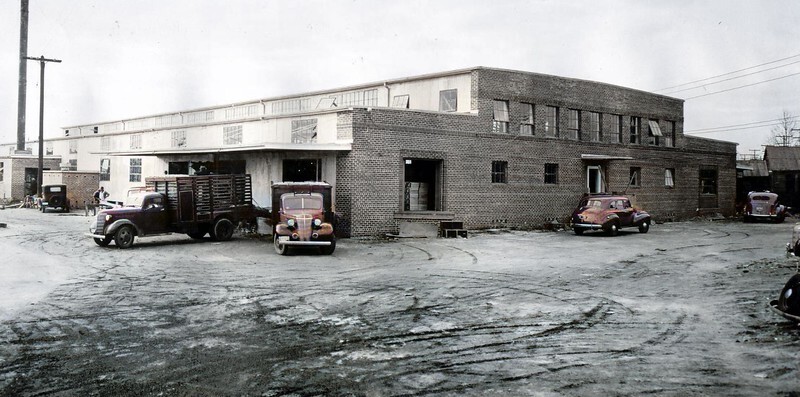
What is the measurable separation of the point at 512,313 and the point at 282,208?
1012 cm

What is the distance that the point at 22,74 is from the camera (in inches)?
1991

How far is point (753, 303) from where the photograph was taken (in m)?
10.2

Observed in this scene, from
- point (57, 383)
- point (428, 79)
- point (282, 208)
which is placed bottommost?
point (57, 383)

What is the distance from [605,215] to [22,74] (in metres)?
49.5

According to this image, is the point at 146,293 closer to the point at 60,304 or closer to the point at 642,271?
the point at 60,304

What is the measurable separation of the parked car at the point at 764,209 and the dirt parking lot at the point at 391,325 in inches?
779

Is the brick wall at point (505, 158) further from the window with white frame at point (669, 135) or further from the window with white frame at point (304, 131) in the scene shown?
the window with white frame at point (304, 131)

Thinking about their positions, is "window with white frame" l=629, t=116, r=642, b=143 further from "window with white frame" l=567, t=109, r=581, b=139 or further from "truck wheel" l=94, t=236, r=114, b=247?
"truck wheel" l=94, t=236, r=114, b=247

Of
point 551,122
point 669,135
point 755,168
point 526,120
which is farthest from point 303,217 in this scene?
point 755,168

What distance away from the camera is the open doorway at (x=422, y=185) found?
24.9 metres

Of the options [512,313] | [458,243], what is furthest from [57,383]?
[458,243]

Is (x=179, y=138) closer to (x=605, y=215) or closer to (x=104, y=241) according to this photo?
(x=104, y=241)

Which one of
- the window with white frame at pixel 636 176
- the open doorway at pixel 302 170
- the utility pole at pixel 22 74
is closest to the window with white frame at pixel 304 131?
the open doorway at pixel 302 170

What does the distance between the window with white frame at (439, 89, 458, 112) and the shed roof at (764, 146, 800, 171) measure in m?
37.4
